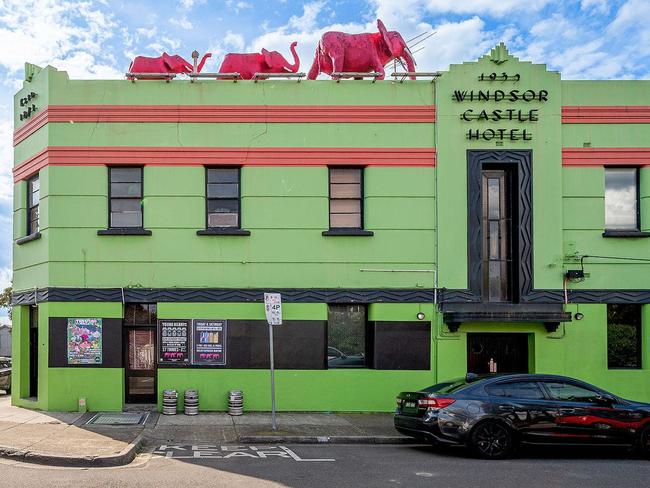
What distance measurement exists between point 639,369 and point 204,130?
11.6 meters

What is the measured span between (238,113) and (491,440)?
938 centimetres

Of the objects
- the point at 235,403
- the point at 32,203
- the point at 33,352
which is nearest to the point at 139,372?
the point at 235,403

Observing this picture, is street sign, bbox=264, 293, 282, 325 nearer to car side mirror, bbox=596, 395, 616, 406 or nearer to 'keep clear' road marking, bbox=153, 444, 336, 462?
'keep clear' road marking, bbox=153, 444, 336, 462

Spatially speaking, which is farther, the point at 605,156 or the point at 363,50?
the point at 363,50

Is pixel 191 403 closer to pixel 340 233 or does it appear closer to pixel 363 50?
pixel 340 233

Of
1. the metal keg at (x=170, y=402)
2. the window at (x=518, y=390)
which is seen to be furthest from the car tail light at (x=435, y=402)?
the metal keg at (x=170, y=402)

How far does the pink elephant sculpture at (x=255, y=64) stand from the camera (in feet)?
58.0

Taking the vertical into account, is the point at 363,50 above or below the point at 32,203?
above

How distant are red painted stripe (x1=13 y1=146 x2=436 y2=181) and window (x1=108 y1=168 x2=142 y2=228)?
312 mm

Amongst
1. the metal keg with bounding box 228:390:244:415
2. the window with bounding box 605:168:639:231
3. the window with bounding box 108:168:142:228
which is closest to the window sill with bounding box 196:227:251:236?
the window with bounding box 108:168:142:228

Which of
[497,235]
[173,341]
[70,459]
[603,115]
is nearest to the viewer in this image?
[70,459]

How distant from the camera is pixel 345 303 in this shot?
17297 millimetres

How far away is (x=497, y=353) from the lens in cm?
1762

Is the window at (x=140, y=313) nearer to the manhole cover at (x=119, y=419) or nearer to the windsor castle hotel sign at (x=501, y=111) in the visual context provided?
the manhole cover at (x=119, y=419)
